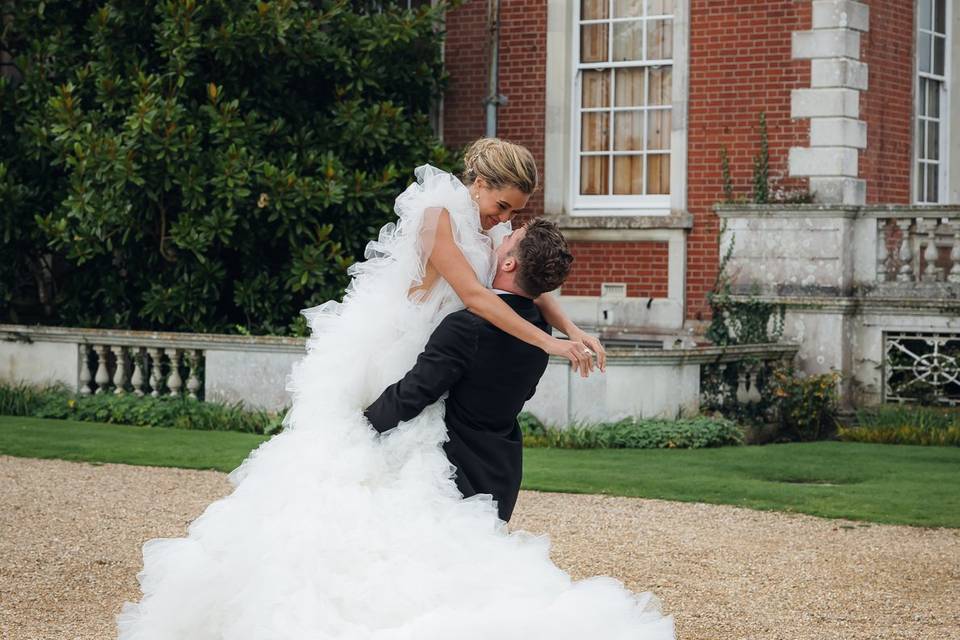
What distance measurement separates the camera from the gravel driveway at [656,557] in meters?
6.13

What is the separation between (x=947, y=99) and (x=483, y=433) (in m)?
11.9

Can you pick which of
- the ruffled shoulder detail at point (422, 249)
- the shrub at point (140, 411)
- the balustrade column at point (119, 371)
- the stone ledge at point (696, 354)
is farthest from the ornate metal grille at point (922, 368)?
the ruffled shoulder detail at point (422, 249)

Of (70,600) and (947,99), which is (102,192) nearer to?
(70,600)

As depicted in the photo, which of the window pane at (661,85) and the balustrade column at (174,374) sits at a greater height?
the window pane at (661,85)

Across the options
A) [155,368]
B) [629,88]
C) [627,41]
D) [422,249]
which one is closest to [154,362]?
Answer: [155,368]

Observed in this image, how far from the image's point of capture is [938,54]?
1508cm

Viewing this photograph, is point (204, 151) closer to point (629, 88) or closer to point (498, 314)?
point (629, 88)

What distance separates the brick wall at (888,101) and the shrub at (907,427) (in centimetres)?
236

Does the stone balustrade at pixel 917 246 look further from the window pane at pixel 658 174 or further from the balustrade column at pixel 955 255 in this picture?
the window pane at pixel 658 174

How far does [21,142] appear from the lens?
1389cm

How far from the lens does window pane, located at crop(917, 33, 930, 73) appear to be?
48.6 feet

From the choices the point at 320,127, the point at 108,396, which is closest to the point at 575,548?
the point at 108,396

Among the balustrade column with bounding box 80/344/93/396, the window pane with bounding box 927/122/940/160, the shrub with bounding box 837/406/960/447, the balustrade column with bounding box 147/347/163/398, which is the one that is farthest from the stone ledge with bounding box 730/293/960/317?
the balustrade column with bounding box 80/344/93/396

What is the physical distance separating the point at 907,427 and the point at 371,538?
8917mm
